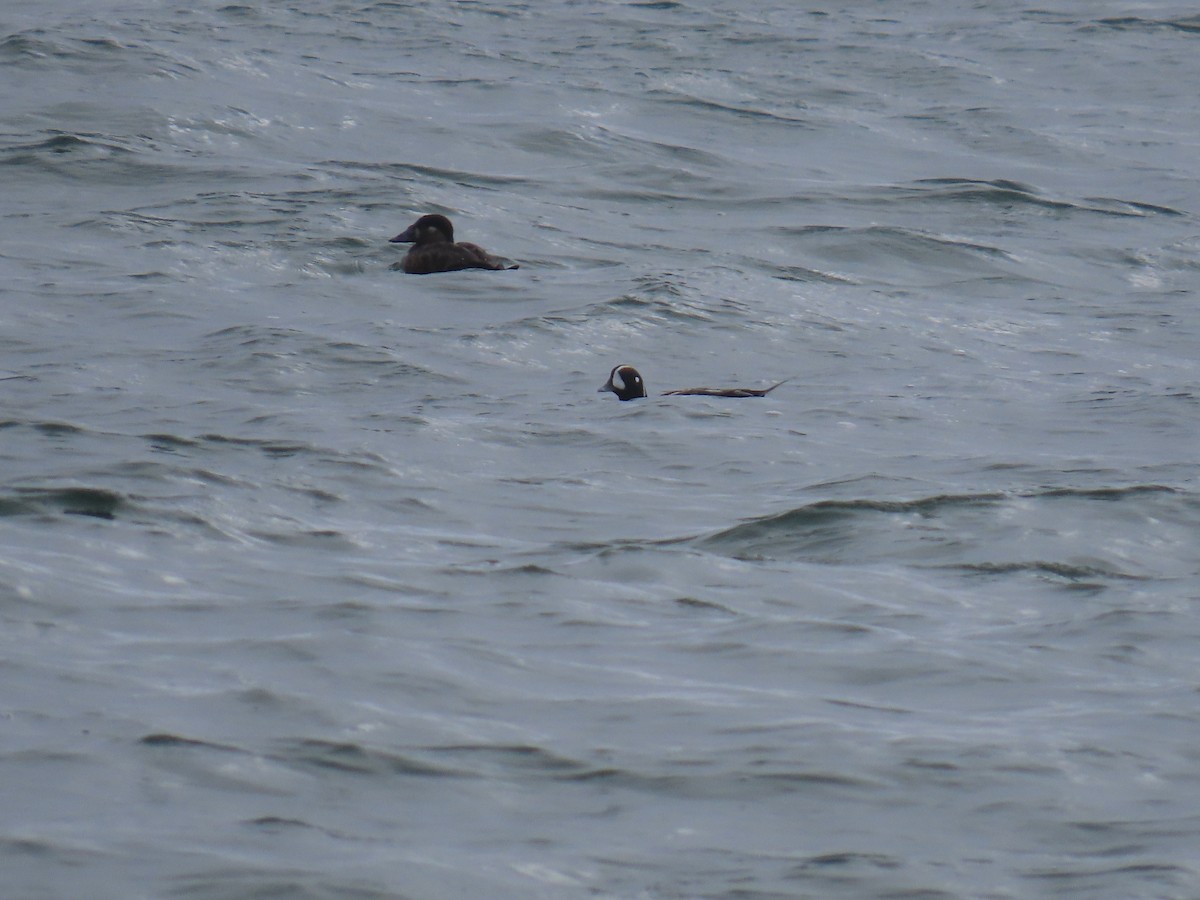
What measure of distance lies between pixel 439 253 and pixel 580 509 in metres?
5.95

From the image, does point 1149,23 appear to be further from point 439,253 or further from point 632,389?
point 632,389

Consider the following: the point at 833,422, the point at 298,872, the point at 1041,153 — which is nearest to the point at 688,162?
the point at 1041,153

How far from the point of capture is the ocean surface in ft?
16.5

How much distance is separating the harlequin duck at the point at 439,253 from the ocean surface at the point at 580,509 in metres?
0.20

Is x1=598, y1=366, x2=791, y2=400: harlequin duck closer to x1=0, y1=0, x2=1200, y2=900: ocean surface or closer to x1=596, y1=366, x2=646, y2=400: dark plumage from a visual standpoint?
x1=596, y1=366, x2=646, y2=400: dark plumage

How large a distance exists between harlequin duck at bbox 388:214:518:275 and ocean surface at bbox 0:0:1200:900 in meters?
0.20

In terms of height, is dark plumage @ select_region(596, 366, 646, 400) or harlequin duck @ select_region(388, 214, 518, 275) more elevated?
dark plumage @ select_region(596, 366, 646, 400)

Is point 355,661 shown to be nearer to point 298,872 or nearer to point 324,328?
point 298,872

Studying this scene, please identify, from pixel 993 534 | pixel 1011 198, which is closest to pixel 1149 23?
pixel 1011 198

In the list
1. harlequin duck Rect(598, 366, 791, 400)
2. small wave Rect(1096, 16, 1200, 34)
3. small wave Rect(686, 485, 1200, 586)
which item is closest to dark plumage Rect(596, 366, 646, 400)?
harlequin duck Rect(598, 366, 791, 400)

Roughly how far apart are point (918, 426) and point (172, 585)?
4745 mm

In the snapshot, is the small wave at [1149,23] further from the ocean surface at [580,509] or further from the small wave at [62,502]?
the small wave at [62,502]

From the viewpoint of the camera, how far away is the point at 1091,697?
6.25 metres

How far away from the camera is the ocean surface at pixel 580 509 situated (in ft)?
16.5
